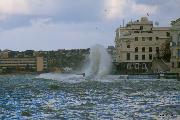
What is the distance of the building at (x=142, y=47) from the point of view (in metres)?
132

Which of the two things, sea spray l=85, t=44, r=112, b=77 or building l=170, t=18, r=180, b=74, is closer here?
building l=170, t=18, r=180, b=74

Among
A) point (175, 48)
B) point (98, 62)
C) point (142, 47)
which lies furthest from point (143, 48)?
point (175, 48)

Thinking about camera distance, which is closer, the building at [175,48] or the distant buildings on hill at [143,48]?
the building at [175,48]

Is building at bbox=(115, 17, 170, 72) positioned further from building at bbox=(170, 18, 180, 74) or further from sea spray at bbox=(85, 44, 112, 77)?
building at bbox=(170, 18, 180, 74)

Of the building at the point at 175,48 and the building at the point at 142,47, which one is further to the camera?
the building at the point at 142,47

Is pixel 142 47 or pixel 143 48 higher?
pixel 142 47

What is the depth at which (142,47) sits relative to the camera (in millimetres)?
132125

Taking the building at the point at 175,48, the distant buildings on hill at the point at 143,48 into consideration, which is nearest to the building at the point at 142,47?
the distant buildings on hill at the point at 143,48

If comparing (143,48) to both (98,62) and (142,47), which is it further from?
(98,62)

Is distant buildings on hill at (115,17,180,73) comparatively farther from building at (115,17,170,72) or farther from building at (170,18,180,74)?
building at (170,18,180,74)

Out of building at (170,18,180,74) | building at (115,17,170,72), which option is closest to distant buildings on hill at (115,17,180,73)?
building at (115,17,170,72)

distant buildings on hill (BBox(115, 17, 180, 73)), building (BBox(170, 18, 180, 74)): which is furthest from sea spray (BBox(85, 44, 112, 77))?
building (BBox(170, 18, 180, 74))

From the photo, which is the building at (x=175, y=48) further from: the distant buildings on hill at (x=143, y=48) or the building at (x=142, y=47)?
the building at (x=142, y=47)

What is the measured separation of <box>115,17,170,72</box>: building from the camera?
433ft
